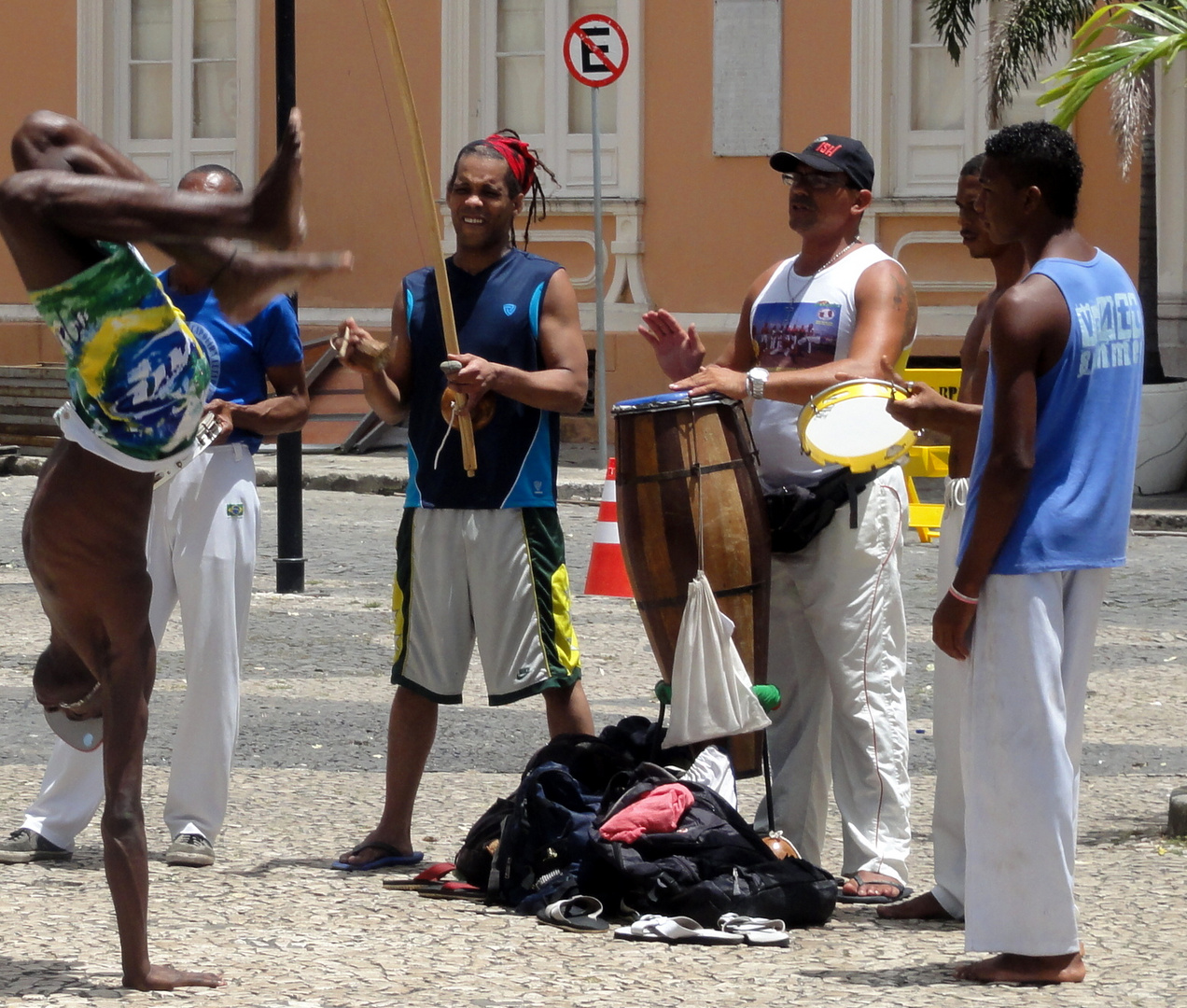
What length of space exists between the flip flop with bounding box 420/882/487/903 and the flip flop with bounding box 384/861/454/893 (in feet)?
0.10

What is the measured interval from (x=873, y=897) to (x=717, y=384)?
1.53m

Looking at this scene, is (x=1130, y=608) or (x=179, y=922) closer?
(x=179, y=922)

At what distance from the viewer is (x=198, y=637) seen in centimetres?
588

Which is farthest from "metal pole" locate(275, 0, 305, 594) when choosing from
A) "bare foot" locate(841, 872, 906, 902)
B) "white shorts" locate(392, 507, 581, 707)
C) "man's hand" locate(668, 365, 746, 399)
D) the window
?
the window

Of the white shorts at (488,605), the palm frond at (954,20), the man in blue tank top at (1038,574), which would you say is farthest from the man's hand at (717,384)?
the palm frond at (954,20)

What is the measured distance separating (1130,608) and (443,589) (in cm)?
612

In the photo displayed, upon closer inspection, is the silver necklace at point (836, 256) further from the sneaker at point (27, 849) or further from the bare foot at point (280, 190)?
the sneaker at point (27, 849)

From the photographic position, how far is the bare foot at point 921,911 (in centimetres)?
528

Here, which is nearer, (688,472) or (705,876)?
(705,876)

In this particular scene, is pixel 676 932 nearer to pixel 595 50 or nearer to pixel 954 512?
pixel 954 512

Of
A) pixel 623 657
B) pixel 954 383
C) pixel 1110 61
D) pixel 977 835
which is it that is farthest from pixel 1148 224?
pixel 977 835

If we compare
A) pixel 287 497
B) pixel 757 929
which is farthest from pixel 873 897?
pixel 287 497

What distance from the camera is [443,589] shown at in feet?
19.1

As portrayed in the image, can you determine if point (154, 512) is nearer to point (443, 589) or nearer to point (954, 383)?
point (443, 589)
